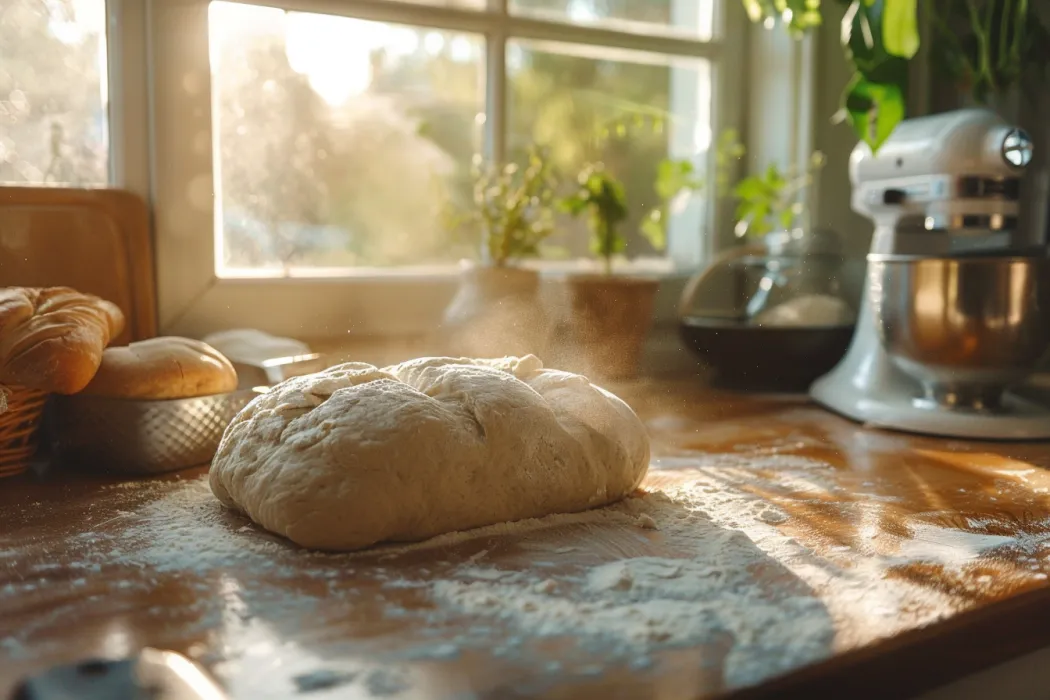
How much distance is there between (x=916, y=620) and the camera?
562 millimetres

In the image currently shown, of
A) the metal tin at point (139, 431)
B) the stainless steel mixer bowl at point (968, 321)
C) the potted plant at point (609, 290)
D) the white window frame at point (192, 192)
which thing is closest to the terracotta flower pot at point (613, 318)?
the potted plant at point (609, 290)

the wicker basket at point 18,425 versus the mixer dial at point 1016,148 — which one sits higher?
the mixer dial at point 1016,148

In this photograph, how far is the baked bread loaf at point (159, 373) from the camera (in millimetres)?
892

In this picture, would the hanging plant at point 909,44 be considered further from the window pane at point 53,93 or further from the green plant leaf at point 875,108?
the window pane at point 53,93

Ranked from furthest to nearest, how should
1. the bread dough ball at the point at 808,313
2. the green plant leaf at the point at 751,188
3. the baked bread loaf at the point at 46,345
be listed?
the green plant leaf at the point at 751,188, the bread dough ball at the point at 808,313, the baked bread loaf at the point at 46,345

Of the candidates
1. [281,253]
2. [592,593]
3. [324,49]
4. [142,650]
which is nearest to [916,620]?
[592,593]

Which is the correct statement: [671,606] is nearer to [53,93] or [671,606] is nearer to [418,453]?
[418,453]

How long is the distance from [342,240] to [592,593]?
90cm

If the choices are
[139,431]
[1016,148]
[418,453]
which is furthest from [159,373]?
[1016,148]

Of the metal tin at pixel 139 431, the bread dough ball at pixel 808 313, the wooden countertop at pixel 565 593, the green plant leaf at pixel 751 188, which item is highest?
the green plant leaf at pixel 751 188

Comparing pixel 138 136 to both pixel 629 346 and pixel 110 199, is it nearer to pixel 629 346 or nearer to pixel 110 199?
pixel 110 199

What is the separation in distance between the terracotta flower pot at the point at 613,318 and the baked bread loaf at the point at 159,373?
17.3 inches

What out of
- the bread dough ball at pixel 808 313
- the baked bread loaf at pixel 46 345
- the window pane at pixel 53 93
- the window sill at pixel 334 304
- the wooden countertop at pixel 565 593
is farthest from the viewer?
the bread dough ball at pixel 808 313

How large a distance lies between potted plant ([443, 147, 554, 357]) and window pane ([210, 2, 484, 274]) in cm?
7
